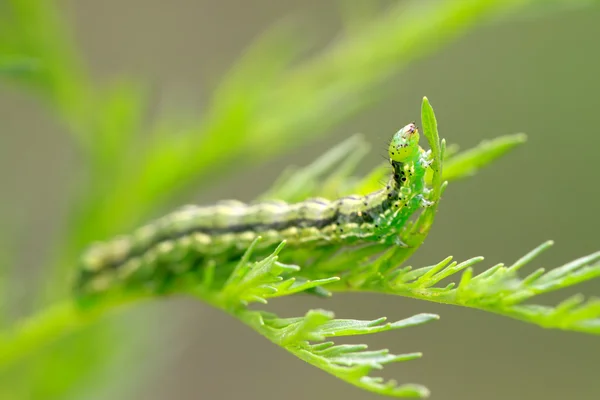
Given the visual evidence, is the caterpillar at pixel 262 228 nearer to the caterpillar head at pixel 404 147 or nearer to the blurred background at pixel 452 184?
the caterpillar head at pixel 404 147

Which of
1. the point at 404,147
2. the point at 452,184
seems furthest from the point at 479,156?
the point at 452,184

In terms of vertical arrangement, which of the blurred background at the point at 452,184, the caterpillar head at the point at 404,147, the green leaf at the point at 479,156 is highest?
the blurred background at the point at 452,184

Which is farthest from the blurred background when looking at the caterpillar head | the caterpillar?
the caterpillar head

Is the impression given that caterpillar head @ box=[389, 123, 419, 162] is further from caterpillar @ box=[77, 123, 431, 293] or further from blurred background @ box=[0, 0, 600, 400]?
blurred background @ box=[0, 0, 600, 400]

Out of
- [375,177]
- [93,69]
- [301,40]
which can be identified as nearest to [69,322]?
[375,177]

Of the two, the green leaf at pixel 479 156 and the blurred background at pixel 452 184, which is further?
the blurred background at pixel 452 184

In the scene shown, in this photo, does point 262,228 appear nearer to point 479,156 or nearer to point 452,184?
point 479,156

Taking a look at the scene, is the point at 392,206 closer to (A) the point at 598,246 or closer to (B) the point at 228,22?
(A) the point at 598,246

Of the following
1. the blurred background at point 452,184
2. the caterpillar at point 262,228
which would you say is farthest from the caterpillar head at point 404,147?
the blurred background at point 452,184
